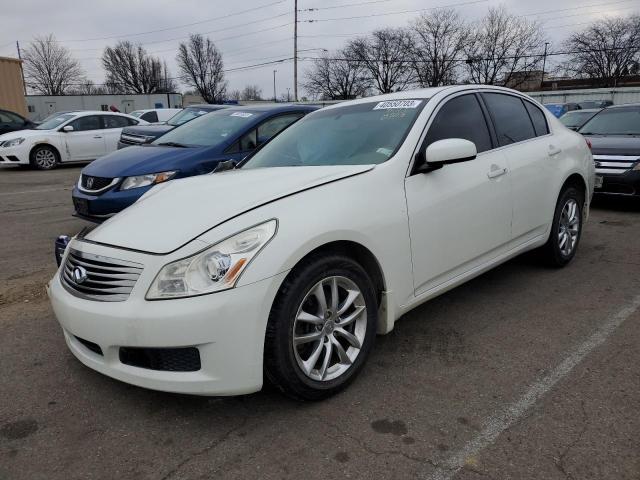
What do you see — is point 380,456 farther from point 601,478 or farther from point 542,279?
point 542,279

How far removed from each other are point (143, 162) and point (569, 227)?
4372mm

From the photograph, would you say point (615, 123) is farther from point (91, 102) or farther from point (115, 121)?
point (91, 102)

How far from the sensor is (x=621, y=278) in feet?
14.9

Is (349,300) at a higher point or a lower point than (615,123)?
lower

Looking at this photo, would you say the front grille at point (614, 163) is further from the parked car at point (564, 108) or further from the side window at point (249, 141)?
the parked car at point (564, 108)

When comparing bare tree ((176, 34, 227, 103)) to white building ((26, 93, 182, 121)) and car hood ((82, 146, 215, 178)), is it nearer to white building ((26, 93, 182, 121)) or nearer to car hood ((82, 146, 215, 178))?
white building ((26, 93, 182, 121))

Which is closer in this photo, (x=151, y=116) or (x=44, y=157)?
(x=44, y=157)

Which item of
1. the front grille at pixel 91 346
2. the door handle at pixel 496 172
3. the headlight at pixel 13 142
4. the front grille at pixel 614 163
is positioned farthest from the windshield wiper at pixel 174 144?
the headlight at pixel 13 142

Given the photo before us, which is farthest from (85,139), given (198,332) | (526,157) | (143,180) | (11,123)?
(198,332)

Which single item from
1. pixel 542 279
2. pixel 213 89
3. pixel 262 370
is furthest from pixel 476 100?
pixel 213 89

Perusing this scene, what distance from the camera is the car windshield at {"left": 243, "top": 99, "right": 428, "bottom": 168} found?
10.9 ft

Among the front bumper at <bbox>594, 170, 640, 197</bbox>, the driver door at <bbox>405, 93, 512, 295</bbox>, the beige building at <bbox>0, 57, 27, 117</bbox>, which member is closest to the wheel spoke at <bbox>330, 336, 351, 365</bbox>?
the driver door at <bbox>405, 93, 512, 295</bbox>

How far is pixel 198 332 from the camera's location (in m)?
2.28

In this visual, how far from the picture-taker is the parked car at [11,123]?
1627 cm
